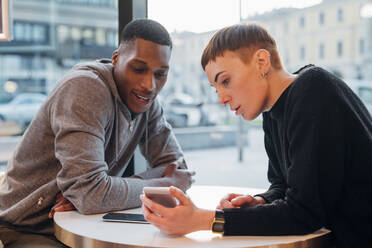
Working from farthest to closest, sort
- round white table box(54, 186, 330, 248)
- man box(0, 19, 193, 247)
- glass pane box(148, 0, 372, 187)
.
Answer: glass pane box(148, 0, 372, 187)
man box(0, 19, 193, 247)
round white table box(54, 186, 330, 248)

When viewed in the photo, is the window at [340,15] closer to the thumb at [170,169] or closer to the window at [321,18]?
the window at [321,18]

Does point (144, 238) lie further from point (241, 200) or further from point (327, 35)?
point (327, 35)

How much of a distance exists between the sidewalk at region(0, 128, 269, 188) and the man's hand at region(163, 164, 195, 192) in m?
1.08

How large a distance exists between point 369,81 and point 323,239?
1.76m

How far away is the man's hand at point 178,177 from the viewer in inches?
65.4

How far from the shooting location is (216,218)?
3.75 feet

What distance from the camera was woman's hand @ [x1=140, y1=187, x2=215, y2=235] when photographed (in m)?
1.11

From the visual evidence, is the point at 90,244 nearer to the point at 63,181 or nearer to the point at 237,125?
the point at 63,181

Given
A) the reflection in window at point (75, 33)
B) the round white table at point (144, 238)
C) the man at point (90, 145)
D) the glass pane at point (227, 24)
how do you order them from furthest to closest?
the reflection in window at point (75, 33)
the glass pane at point (227, 24)
the man at point (90, 145)
the round white table at point (144, 238)

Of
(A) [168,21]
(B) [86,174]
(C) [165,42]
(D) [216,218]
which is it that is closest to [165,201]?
(D) [216,218]

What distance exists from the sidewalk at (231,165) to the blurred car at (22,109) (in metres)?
1.08

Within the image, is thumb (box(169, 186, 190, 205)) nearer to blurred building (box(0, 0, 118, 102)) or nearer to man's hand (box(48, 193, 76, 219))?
man's hand (box(48, 193, 76, 219))

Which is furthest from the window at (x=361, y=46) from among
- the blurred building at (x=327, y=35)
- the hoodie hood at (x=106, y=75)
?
the hoodie hood at (x=106, y=75)

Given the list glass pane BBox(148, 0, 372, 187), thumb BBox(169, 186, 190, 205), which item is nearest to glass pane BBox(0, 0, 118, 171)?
glass pane BBox(148, 0, 372, 187)
